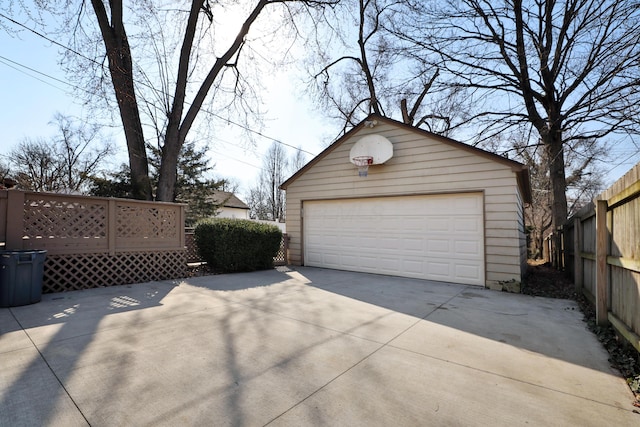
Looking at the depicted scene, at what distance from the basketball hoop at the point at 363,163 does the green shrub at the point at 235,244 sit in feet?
9.49

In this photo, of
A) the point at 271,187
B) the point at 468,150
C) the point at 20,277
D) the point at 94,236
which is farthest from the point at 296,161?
the point at 20,277

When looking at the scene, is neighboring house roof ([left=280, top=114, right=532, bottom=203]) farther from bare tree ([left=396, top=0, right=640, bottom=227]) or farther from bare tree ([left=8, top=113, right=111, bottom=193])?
bare tree ([left=8, top=113, right=111, bottom=193])

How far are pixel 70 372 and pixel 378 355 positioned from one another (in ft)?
8.33

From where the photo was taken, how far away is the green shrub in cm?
770

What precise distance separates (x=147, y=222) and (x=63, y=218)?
→ 4.67 ft

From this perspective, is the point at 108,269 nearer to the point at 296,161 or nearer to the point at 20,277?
the point at 20,277

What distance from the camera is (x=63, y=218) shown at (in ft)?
17.7

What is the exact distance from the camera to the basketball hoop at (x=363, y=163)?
771cm

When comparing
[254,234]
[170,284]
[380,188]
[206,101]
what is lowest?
[170,284]

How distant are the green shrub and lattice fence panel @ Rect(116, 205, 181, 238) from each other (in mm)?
1071

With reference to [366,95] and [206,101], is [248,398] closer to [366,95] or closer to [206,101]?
[206,101]

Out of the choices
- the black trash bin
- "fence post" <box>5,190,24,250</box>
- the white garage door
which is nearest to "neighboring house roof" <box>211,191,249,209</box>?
the white garage door

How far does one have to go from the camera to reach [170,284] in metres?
6.12

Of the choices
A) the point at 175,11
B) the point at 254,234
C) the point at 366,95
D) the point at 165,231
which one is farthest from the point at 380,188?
the point at 366,95
